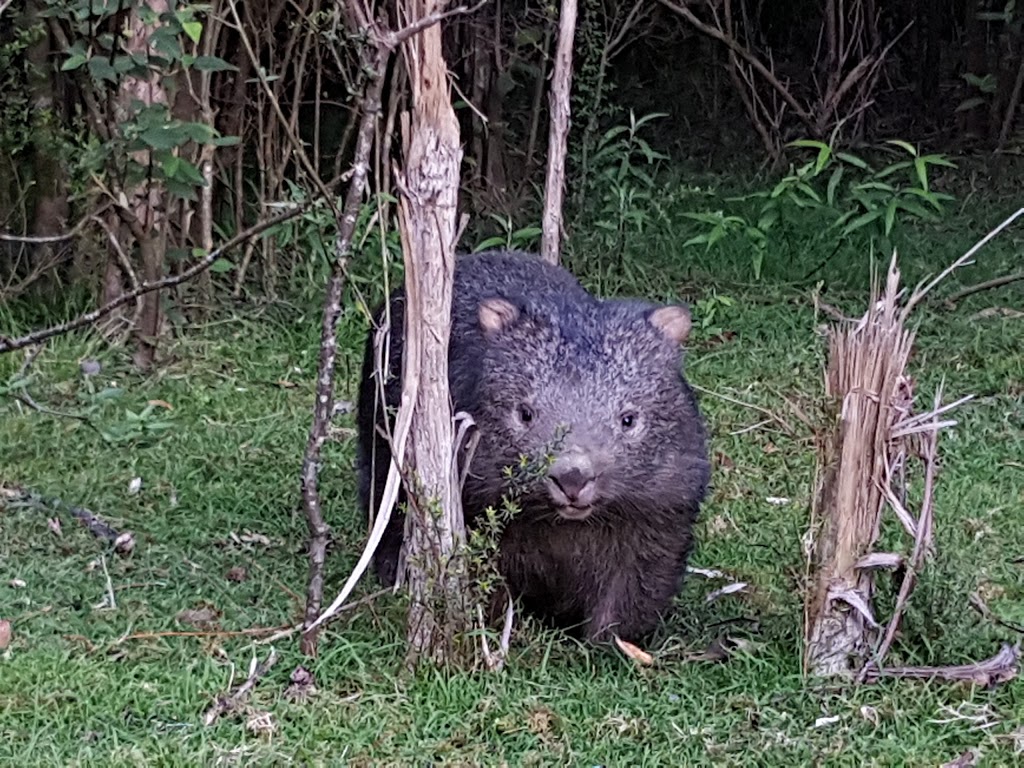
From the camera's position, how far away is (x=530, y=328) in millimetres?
4379

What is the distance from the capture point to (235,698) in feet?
12.7

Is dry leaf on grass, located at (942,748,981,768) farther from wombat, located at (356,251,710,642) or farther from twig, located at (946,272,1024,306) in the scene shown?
twig, located at (946,272,1024,306)

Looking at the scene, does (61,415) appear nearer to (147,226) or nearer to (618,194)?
(147,226)

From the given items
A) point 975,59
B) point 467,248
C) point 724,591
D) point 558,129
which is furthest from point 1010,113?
point 724,591

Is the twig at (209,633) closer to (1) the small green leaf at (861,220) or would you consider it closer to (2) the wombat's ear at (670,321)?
(2) the wombat's ear at (670,321)

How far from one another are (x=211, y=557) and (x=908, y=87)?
20.1ft

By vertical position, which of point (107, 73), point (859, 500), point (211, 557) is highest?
point (107, 73)

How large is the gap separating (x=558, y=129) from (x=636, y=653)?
9.56 feet

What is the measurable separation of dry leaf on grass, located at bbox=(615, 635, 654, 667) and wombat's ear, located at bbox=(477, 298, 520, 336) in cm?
86

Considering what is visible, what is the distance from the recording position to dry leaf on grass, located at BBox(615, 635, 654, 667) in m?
4.26

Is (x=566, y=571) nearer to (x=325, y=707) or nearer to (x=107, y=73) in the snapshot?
(x=325, y=707)

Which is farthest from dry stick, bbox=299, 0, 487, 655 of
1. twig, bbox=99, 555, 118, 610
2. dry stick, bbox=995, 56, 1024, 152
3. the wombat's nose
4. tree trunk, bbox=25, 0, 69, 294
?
dry stick, bbox=995, 56, 1024, 152

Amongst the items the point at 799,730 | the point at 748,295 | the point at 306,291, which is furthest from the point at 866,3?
the point at 799,730

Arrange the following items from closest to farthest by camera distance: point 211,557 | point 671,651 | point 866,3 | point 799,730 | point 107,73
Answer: point 799,730
point 671,651
point 211,557
point 107,73
point 866,3
